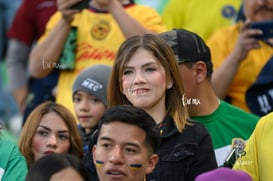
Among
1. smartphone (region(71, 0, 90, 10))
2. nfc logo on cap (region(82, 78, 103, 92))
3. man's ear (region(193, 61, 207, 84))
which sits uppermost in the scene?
smartphone (region(71, 0, 90, 10))

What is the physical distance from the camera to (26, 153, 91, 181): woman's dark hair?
17.0 feet

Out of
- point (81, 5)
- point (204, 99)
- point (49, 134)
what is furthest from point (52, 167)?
point (81, 5)

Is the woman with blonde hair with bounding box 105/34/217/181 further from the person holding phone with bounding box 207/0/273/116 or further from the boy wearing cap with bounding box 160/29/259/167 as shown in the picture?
the person holding phone with bounding box 207/0/273/116

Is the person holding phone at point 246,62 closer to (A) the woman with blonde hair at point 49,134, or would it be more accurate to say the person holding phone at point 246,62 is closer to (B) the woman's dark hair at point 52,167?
(A) the woman with blonde hair at point 49,134

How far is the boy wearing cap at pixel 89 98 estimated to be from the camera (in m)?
7.40

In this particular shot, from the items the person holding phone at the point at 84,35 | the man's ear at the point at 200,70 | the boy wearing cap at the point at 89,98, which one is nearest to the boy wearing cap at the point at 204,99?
the man's ear at the point at 200,70

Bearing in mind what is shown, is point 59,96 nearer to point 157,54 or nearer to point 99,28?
point 99,28

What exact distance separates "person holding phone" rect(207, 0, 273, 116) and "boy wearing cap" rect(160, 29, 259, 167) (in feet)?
1.79

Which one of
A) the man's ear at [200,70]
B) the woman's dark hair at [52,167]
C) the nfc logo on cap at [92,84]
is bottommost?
the nfc logo on cap at [92,84]

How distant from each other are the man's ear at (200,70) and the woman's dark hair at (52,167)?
1738mm

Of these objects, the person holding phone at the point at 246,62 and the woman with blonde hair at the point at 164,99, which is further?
the person holding phone at the point at 246,62

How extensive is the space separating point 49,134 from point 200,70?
3.47ft

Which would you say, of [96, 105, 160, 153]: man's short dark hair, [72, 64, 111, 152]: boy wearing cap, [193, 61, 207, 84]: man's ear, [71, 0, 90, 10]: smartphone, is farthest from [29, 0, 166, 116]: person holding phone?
[96, 105, 160, 153]: man's short dark hair

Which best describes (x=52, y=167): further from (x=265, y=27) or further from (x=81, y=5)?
(x=265, y=27)
